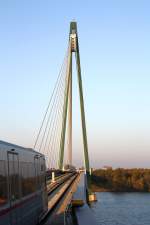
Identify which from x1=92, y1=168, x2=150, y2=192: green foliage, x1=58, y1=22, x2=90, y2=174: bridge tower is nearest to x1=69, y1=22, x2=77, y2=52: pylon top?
x1=58, y1=22, x2=90, y2=174: bridge tower

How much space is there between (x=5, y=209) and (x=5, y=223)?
24cm

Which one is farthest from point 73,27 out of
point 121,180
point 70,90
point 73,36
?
point 121,180

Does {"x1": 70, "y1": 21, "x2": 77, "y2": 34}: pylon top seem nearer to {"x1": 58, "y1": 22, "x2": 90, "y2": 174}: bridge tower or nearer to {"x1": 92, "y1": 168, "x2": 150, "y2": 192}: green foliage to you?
{"x1": 58, "y1": 22, "x2": 90, "y2": 174}: bridge tower

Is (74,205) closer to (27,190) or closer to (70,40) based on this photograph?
(27,190)

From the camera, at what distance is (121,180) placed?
8356 centimetres

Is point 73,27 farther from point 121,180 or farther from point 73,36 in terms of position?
point 121,180

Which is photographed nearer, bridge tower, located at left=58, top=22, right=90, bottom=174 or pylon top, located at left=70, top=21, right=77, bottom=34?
bridge tower, located at left=58, top=22, right=90, bottom=174

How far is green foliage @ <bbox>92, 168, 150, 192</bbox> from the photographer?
77.8m

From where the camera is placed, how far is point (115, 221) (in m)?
32.5

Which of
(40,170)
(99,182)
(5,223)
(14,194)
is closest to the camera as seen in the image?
(5,223)

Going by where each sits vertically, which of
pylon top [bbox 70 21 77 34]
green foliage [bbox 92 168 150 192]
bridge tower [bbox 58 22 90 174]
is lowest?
green foliage [bbox 92 168 150 192]

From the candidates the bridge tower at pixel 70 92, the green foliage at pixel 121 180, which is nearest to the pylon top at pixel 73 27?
the bridge tower at pixel 70 92

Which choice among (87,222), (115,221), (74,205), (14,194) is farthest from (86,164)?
(14,194)

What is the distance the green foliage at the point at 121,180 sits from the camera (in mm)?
77781
